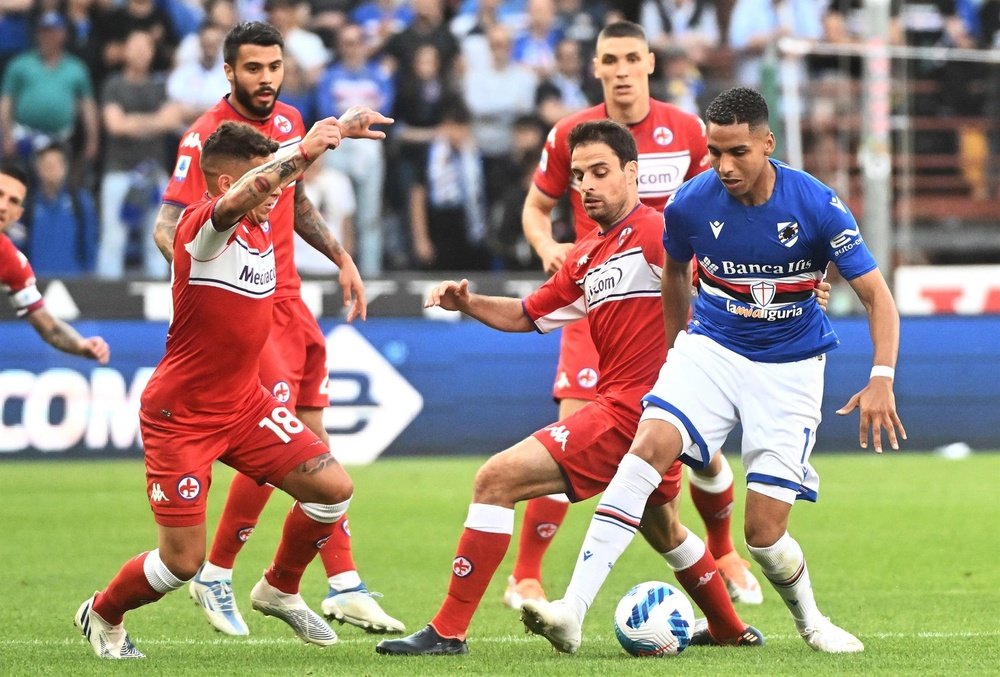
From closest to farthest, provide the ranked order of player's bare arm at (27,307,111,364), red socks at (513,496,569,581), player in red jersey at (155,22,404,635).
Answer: player in red jersey at (155,22,404,635) < red socks at (513,496,569,581) < player's bare arm at (27,307,111,364)

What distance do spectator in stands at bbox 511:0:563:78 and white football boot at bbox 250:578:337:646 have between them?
1193 centimetres

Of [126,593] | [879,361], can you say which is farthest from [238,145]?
[879,361]

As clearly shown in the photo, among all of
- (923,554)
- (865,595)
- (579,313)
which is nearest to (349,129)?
(579,313)

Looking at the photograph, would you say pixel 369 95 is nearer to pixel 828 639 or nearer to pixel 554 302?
pixel 554 302

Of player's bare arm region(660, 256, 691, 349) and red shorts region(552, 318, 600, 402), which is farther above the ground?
player's bare arm region(660, 256, 691, 349)

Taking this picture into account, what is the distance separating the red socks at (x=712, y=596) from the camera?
7027mm

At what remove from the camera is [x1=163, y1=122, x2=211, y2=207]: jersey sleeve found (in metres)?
7.90

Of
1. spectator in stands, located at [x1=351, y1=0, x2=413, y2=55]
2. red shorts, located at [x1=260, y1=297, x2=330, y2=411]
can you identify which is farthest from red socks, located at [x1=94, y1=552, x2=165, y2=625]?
spectator in stands, located at [x1=351, y1=0, x2=413, y2=55]

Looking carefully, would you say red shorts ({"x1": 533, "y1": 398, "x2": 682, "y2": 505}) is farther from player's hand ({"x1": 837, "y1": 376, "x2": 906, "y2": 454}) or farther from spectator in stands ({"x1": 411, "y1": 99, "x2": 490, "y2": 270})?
spectator in stands ({"x1": 411, "y1": 99, "x2": 490, "y2": 270})

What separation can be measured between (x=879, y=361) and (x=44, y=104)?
12878 mm

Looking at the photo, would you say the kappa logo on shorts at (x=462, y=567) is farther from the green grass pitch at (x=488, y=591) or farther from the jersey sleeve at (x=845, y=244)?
the jersey sleeve at (x=845, y=244)

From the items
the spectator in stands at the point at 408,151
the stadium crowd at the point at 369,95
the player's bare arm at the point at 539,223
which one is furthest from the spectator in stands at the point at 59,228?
the player's bare arm at the point at 539,223

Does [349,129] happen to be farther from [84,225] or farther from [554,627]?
[84,225]

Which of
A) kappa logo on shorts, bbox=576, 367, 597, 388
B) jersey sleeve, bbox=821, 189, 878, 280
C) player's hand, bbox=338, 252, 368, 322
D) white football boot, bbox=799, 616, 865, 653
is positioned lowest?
white football boot, bbox=799, 616, 865, 653
